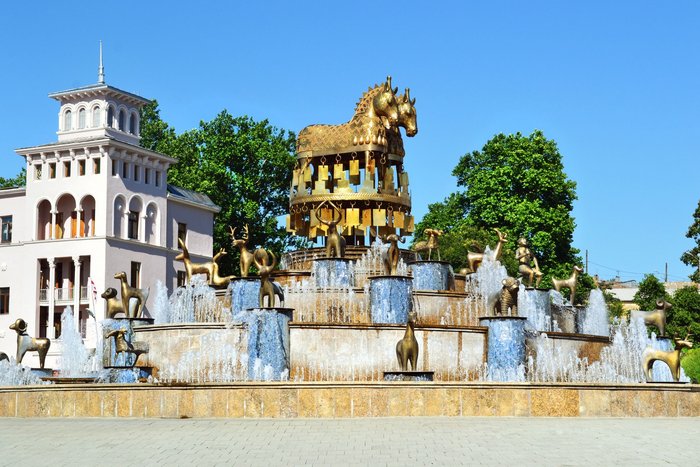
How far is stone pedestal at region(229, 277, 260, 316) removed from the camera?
27469 mm

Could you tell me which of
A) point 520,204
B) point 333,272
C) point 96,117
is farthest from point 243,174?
point 333,272

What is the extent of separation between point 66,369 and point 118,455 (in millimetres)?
19915

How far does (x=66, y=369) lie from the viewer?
33594 mm

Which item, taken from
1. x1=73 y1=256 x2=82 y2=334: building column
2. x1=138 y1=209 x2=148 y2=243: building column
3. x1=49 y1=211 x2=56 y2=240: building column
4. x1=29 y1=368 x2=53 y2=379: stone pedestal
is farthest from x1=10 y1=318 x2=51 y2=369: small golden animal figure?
x1=49 y1=211 x2=56 y2=240: building column

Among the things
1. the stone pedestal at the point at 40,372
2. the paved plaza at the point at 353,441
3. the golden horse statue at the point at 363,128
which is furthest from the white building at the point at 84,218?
the paved plaza at the point at 353,441

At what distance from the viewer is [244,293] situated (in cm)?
2764

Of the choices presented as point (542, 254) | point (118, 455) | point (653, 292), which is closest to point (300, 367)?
point (118, 455)

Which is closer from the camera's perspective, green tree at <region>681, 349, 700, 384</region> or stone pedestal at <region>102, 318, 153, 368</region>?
stone pedestal at <region>102, 318, 153, 368</region>

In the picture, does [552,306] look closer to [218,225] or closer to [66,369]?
[66,369]

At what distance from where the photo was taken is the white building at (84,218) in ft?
187

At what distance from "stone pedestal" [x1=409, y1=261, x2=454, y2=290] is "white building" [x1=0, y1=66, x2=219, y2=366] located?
94.7 feet

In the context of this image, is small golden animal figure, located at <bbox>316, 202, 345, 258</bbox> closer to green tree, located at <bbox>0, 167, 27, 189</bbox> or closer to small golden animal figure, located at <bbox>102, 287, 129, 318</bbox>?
small golden animal figure, located at <bbox>102, 287, 129, 318</bbox>

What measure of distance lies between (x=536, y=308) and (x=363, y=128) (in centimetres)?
812

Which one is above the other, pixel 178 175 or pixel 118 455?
pixel 178 175
